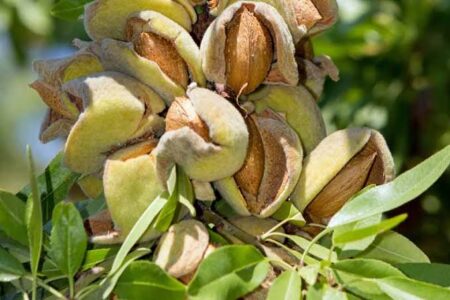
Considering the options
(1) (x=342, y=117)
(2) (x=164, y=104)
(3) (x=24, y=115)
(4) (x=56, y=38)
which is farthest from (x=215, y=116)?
(3) (x=24, y=115)

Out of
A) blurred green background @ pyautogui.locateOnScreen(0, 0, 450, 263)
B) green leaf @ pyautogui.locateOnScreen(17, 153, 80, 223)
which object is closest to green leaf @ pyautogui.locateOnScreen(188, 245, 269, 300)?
green leaf @ pyautogui.locateOnScreen(17, 153, 80, 223)

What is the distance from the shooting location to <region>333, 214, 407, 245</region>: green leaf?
3.07 ft

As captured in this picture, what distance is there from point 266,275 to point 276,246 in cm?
7

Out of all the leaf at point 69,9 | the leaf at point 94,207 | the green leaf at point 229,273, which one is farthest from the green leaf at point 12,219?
the leaf at point 69,9

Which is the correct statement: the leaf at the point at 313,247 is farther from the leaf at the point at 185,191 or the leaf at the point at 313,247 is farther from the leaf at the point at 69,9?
the leaf at the point at 69,9

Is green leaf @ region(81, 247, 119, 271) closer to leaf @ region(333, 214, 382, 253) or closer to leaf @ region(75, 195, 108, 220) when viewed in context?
leaf @ region(75, 195, 108, 220)

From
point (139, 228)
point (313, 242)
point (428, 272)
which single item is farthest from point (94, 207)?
Result: point (428, 272)

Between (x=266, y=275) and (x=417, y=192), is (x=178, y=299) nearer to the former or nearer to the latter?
(x=266, y=275)

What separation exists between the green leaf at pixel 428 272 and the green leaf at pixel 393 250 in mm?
23

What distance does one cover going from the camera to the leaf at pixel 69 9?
4.76 ft

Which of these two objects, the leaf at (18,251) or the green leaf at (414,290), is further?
the leaf at (18,251)

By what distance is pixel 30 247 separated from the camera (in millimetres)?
1069

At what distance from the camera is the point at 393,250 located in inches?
45.9

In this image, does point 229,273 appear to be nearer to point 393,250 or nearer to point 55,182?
point 393,250
